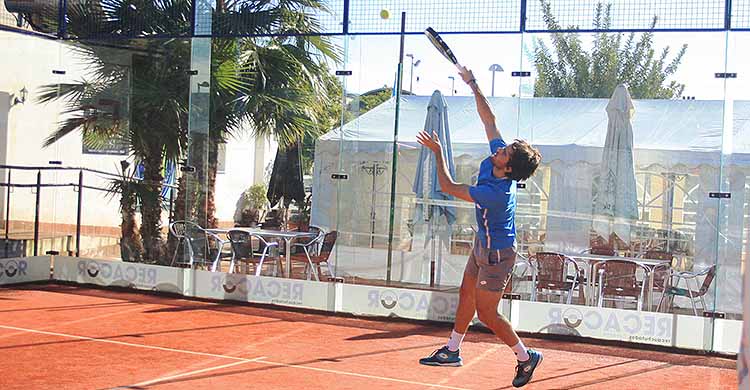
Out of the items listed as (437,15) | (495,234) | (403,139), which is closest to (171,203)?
(403,139)

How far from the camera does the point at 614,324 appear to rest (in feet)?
32.1

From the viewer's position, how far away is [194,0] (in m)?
12.3

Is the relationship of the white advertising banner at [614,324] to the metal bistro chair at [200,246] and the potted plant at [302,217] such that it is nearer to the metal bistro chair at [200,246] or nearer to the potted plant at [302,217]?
the potted plant at [302,217]

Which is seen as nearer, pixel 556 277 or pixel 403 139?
pixel 556 277

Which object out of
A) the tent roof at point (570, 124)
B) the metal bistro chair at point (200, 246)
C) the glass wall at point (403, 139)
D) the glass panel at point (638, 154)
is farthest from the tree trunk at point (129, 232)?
the glass panel at point (638, 154)

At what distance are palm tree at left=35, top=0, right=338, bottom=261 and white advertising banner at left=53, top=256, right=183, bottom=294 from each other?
0.54m

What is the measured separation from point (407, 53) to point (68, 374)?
19.0 ft

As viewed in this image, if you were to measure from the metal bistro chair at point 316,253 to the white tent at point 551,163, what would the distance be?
0.15 metres

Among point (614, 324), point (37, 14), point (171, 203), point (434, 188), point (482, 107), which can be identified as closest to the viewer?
point (482, 107)

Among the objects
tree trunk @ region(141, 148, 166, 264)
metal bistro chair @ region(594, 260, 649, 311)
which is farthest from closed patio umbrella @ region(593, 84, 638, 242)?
tree trunk @ region(141, 148, 166, 264)

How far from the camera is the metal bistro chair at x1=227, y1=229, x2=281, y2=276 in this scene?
11984 mm

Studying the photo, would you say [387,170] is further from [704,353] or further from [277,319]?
[704,353]

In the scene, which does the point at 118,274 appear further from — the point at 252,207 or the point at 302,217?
the point at 302,217

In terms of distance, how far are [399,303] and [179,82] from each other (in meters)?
4.58
